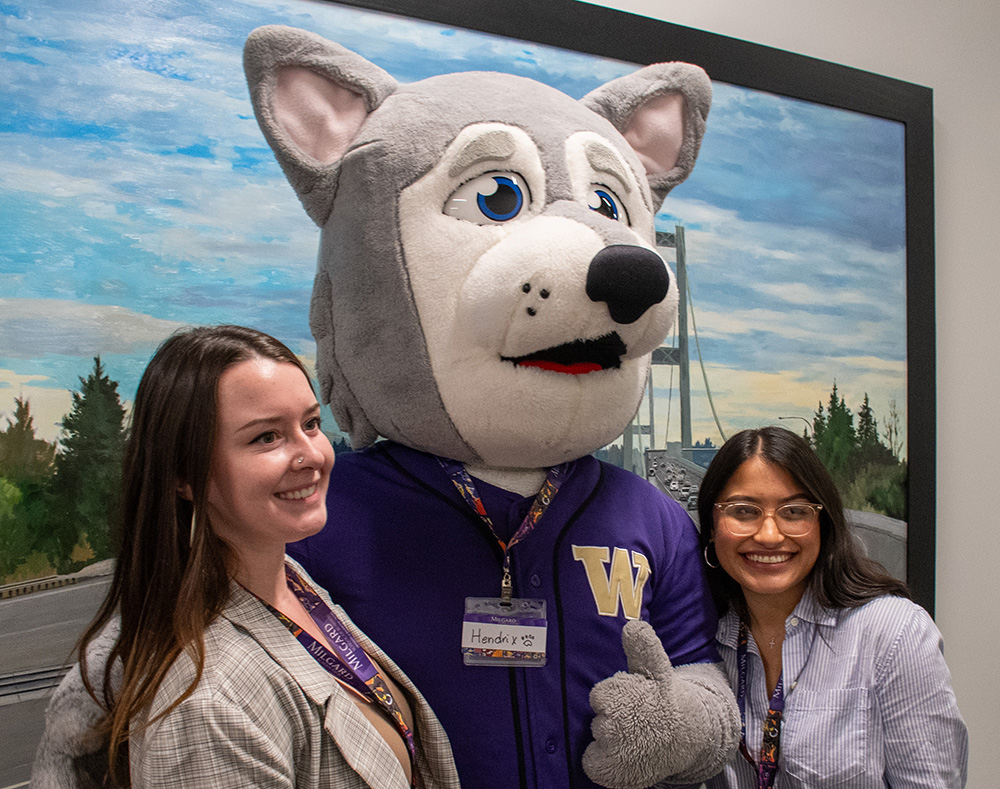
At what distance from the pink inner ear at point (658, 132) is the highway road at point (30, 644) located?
118 centimetres

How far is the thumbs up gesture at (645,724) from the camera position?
1.04 meters

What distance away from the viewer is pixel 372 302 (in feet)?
3.54

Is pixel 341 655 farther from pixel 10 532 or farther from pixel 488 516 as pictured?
pixel 10 532

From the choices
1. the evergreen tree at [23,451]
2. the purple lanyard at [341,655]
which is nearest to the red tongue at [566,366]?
the purple lanyard at [341,655]

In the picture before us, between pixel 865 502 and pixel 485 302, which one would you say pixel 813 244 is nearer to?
pixel 865 502

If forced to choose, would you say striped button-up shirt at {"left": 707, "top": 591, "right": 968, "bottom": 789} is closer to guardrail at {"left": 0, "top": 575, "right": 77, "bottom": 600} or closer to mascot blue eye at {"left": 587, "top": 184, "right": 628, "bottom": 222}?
mascot blue eye at {"left": 587, "top": 184, "right": 628, "bottom": 222}

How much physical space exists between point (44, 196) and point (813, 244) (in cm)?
160

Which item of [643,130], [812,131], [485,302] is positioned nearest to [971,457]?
[812,131]

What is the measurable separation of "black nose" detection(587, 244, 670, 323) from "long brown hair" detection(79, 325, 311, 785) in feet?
1.44

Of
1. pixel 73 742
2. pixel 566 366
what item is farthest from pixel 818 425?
pixel 73 742

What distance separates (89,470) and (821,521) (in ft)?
3.97

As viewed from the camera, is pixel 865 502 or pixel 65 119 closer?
pixel 65 119

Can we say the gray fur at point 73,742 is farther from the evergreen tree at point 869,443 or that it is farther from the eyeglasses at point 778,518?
the evergreen tree at point 869,443

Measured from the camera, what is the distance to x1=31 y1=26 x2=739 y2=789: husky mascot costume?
104 cm
